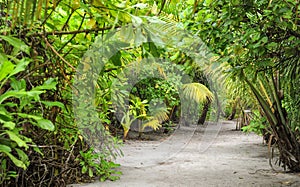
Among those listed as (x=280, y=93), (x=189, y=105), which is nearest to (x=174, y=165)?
(x=280, y=93)

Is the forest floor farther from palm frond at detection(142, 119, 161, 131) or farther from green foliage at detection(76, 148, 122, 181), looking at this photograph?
palm frond at detection(142, 119, 161, 131)

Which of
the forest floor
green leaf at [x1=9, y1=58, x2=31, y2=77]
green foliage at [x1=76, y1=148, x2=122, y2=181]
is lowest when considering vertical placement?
the forest floor

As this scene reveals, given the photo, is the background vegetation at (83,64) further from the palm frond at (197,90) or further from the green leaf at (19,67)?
the palm frond at (197,90)

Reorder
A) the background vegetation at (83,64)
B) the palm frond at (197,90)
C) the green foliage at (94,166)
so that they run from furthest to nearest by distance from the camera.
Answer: the palm frond at (197,90)
the green foliage at (94,166)
the background vegetation at (83,64)

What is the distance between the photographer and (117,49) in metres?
1.52

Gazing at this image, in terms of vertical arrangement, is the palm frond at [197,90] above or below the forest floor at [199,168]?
above

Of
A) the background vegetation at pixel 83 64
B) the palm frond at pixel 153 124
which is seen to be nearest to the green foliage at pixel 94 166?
the background vegetation at pixel 83 64

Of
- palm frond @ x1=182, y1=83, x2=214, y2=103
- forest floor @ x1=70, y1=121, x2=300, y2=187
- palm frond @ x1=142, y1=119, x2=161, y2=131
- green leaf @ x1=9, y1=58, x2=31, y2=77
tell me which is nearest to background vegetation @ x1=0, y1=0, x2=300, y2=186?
green leaf @ x1=9, y1=58, x2=31, y2=77

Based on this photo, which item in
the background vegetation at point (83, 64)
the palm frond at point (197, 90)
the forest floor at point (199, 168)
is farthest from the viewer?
the palm frond at point (197, 90)

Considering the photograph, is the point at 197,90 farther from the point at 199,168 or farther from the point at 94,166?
the point at 94,166

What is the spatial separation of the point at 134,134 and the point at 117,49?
4.80 m

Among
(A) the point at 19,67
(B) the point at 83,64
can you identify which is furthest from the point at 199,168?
(A) the point at 19,67

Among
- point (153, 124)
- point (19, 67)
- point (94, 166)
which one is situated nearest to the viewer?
point (19, 67)

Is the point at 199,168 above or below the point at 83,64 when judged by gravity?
below
